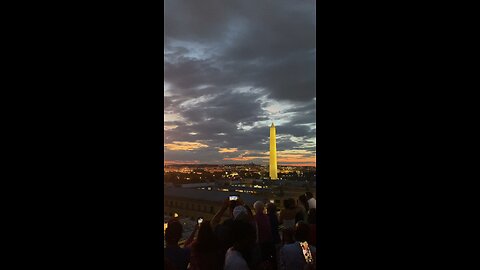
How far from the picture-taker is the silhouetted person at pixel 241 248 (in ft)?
9.80

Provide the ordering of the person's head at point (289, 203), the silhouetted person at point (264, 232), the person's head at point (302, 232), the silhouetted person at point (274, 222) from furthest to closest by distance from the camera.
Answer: the person's head at point (289, 203) → the silhouetted person at point (274, 222) → the silhouetted person at point (264, 232) → the person's head at point (302, 232)

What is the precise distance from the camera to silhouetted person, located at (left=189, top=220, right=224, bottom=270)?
3.11m

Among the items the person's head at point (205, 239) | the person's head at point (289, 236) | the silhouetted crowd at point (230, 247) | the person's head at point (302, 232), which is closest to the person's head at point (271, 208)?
the silhouetted crowd at point (230, 247)

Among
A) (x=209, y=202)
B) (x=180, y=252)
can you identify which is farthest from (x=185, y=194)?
(x=180, y=252)

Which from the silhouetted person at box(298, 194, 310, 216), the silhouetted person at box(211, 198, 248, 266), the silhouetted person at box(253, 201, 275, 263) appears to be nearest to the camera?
the silhouetted person at box(211, 198, 248, 266)

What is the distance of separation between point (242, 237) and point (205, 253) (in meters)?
0.36

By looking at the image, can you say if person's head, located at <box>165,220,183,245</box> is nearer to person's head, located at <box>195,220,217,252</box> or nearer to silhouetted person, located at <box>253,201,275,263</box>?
person's head, located at <box>195,220,217,252</box>

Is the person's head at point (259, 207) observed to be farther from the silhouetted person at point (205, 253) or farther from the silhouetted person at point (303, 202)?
the silhouetted person at point (205, 253)

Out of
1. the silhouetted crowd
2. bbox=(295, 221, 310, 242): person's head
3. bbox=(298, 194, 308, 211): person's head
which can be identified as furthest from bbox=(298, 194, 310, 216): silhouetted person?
bbox=(295, 221, 310, 242): person's head

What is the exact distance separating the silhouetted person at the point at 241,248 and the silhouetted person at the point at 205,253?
145 millimetres

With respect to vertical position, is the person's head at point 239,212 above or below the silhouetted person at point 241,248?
above

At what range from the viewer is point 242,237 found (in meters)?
3.12

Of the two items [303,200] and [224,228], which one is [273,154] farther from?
[224,228]

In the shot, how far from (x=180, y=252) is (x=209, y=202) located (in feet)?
102
